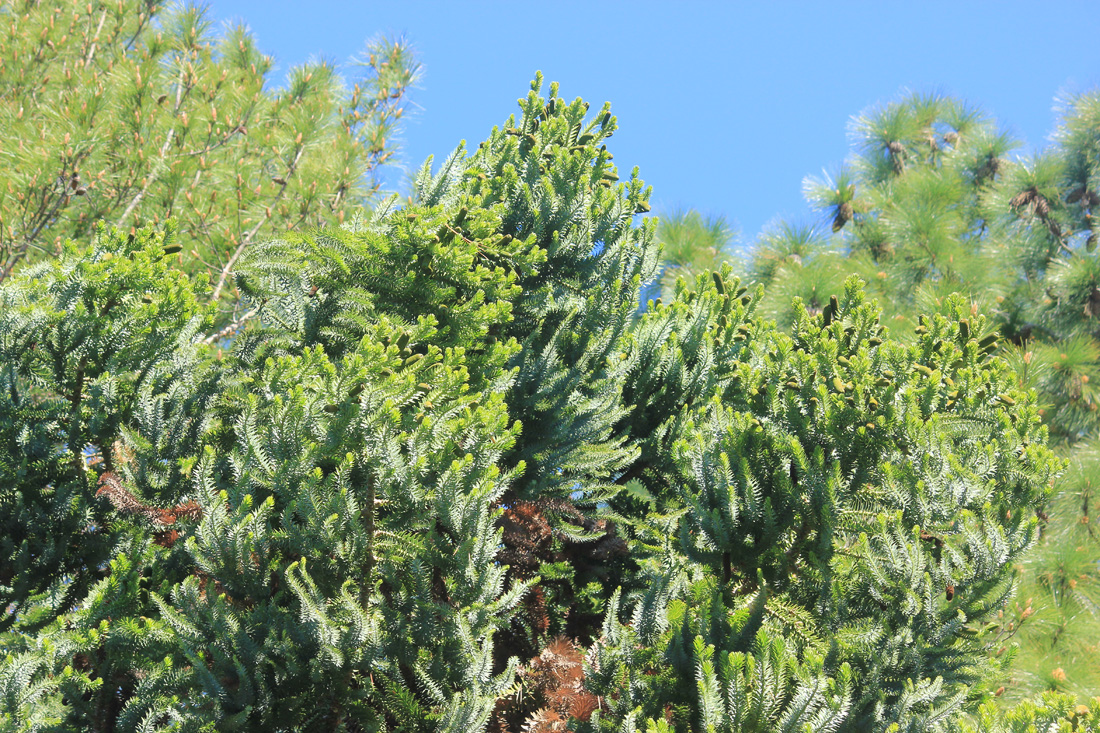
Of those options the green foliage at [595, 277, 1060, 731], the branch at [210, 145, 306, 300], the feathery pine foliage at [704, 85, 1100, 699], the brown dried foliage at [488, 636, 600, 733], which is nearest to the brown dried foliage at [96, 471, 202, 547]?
the brown dried foliage at [488, 636, 600, 733]

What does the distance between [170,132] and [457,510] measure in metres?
8.44

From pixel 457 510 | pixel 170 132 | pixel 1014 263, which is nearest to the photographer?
pixel 457 510

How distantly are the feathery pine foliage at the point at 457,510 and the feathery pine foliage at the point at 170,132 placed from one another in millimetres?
4449

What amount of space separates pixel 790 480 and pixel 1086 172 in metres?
11.9

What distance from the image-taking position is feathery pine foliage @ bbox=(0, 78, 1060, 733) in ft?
13.5

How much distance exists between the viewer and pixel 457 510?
13.4ft

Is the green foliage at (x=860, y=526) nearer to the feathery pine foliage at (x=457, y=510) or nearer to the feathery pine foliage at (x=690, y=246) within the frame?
the feathery pine foliage at (x=457, y=510)

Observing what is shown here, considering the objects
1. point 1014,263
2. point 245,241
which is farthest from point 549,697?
point 1014,263

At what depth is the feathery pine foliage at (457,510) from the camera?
4125mm

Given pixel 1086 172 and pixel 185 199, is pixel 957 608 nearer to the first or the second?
pixel 185 199

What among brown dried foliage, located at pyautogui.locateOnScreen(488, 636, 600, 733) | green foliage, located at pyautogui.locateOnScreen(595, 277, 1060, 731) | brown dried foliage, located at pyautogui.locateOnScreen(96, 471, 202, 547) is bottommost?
brown dried foliage, located at pyautogui.locateOnScreen(488, 636, 600, 733)

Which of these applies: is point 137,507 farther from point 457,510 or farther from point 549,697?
point 549,697

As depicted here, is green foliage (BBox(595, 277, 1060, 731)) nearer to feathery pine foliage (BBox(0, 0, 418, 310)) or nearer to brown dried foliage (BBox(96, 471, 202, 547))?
brown dried foliage (BBox(96, 471, 202, 547))

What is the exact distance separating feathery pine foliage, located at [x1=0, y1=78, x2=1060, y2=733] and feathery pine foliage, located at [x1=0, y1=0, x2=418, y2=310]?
445cm
